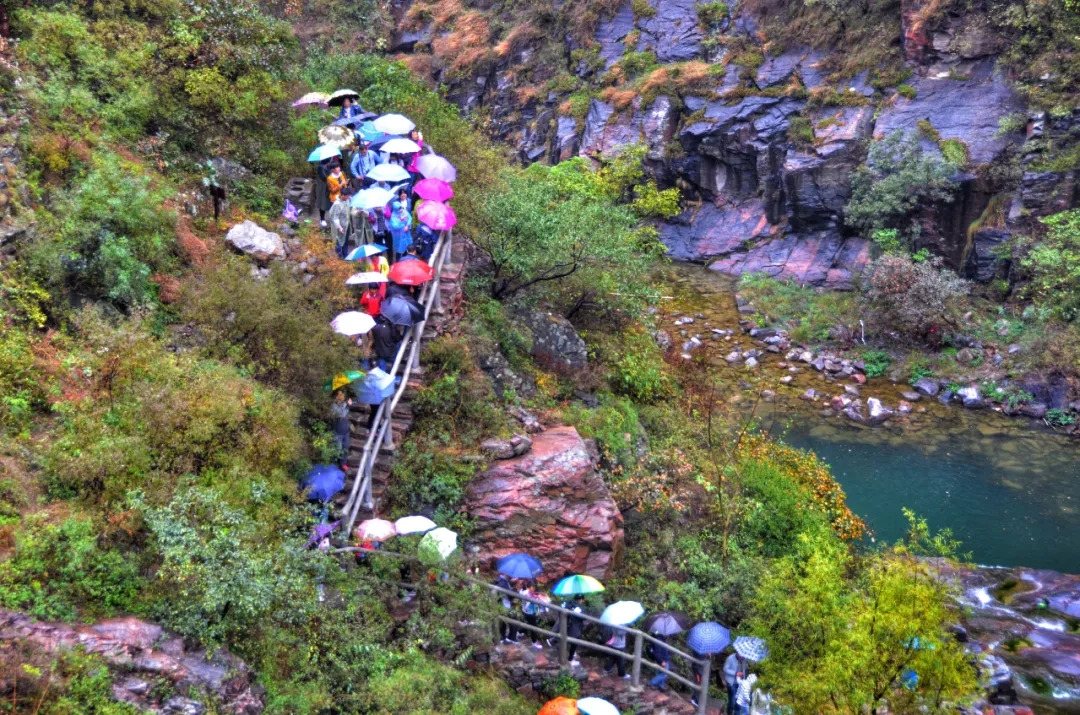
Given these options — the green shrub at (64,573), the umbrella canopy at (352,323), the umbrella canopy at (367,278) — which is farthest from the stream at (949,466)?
the green shrub at (64,573)

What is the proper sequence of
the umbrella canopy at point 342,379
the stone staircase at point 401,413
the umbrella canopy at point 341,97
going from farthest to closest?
the umbrella canopy at point 341,97, the stone staircase at point 401,413, the umbrella canopy at point 342,379

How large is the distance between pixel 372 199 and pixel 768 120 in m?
23.1

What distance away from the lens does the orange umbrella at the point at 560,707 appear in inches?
313

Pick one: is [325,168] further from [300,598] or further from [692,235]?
[692,235]

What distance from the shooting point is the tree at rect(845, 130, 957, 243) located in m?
24.9

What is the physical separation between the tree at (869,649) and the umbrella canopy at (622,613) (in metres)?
1.87

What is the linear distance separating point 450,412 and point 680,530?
15.6ft

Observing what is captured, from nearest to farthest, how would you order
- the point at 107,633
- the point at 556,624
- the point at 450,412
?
the point at 107,633 < the point at 556,624 < the point at 450,412

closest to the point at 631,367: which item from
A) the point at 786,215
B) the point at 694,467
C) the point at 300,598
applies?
the point at 694,467

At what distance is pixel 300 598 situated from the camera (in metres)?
7.05

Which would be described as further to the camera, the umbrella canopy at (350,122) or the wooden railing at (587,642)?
the umbrella canopy at (350,122)

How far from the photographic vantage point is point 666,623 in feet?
33.4

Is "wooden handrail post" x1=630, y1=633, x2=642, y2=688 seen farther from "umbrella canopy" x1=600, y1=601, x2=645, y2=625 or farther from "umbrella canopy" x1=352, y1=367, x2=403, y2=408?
"umbrella canopy" x1=352, y1=367, x2=403, y2=408

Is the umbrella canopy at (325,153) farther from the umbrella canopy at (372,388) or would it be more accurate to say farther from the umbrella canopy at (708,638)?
the umbrella canopy at (708,638)
